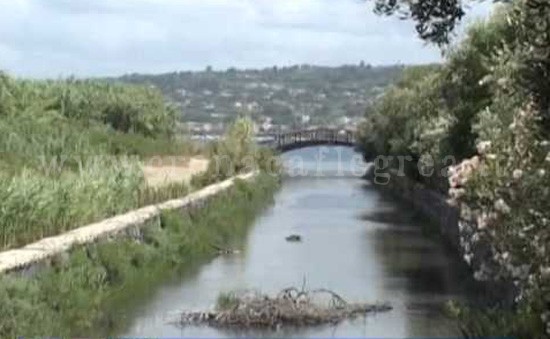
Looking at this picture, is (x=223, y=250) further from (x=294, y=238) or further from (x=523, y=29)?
(x=523, y=29)

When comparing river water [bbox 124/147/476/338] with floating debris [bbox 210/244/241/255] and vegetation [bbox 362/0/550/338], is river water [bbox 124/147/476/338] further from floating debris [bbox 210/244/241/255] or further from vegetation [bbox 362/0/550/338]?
vegetation [bbox 362/0/550/338]

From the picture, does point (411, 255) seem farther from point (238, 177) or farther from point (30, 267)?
point (238, 177)

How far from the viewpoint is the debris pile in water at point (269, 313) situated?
1806 centimetres

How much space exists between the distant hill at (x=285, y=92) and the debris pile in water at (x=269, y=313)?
405 feet

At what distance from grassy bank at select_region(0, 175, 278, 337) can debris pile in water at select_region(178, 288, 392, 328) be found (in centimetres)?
133

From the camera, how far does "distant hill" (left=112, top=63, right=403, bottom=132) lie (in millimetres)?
154750

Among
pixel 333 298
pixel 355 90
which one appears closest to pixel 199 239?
pixel 333 298

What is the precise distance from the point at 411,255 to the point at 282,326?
13.3 meters

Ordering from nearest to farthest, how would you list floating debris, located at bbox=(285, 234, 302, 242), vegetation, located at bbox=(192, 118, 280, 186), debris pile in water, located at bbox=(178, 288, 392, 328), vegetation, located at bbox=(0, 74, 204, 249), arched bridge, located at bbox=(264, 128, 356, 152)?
debris pile in water, located at bbox=(178, 288, 392, 328), vegetation, located at bbox=(0, 74, 204, 249), floating debris, located at bbox=(285, 234, 302, 242), vegetation, located at bbox=(192, 118, 280, 186), arched bridge, located at bbox=(264, 128, 356, 152)

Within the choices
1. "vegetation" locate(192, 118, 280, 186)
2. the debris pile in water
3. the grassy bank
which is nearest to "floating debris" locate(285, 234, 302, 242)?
the grassy bank

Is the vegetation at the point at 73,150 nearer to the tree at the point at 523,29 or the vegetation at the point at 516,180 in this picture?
the vegetation at the point at 516,180

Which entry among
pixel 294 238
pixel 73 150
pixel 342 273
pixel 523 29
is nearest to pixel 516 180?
pixel 523 29

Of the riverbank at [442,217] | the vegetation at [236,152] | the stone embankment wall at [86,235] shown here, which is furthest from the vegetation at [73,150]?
the riverbank at [442,217]

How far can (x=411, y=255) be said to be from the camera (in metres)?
30.9
